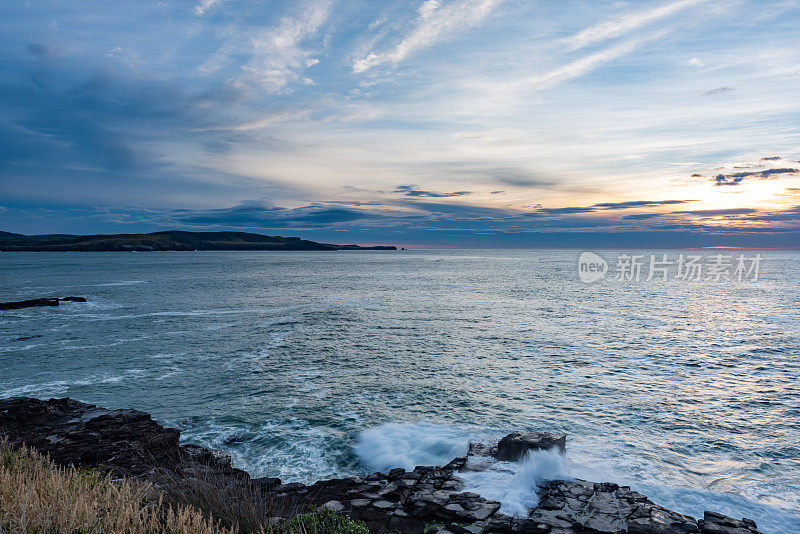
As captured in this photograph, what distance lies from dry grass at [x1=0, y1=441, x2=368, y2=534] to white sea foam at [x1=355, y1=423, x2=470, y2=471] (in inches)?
227

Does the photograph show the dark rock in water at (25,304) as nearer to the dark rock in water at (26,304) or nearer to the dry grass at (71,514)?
the dark rock in water at (26,304)

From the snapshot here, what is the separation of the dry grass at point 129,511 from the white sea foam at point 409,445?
5.77m

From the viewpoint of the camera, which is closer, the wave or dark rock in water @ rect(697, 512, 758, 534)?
dark rock in water @ rect(697, 512, 758, 534)

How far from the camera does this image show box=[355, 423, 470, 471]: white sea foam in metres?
14.5

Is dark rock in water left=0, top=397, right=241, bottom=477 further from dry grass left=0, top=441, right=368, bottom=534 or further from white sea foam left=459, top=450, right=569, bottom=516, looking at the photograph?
white sea foam left=459, top=450, right=569, bottom=516

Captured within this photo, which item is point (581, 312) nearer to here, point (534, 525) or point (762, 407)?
point (762, 407)

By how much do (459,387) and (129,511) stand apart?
57.4ft

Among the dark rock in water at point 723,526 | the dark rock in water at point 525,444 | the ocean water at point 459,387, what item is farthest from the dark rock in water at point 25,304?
the dark rock in water at point 723,526

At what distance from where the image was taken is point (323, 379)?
77.5 feet

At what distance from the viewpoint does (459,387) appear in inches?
871

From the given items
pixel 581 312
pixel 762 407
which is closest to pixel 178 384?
pixel 762 407

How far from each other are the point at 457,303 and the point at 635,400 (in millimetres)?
35510

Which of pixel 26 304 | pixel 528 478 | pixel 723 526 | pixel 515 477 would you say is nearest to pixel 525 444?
pixel 528 478

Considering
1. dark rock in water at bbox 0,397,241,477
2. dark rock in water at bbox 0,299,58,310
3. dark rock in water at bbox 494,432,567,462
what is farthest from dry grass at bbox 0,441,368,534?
dark rock in water at bbox 0,299,58,310
